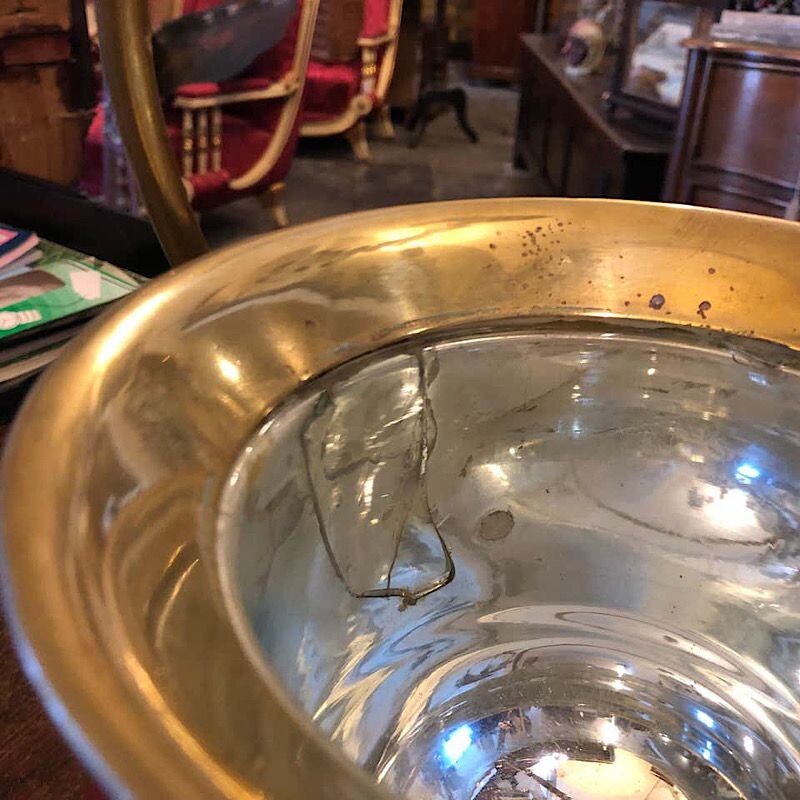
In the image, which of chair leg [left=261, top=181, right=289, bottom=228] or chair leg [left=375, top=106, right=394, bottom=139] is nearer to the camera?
chair leg [left=261, top=181, right=289, bottom=228]

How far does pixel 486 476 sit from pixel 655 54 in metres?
1.89

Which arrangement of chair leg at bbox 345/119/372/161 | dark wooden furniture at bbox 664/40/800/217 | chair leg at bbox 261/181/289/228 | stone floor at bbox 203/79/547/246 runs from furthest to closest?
chair leg at bbox 345/119/372/161 → stone floor at bbox 203/79/547/246 → chair leg at bbox 261/181/289/228 → dark wooden furniture at bbox 664/40/800/217

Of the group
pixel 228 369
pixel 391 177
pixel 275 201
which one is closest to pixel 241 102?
pixel 275 201

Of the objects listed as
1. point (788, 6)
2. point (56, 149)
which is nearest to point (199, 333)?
point (56, 149)

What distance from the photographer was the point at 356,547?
40cm

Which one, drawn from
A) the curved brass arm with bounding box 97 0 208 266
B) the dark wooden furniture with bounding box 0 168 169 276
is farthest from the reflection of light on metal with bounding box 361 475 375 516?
the dark wooden furniture with bounding box 0 168 169 276

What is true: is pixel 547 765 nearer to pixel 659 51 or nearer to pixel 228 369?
pixel 228 369

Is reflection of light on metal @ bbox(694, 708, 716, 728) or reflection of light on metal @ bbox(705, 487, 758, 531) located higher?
reflection of light on metal @ bbox(705, 487, 758, 531)

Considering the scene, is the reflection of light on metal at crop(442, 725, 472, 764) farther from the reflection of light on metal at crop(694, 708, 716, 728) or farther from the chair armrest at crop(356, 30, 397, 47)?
the chair armrest at crop(356, 30, 397, 47)

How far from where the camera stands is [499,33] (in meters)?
4.84

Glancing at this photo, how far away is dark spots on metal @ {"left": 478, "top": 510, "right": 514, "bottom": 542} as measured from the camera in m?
0.46

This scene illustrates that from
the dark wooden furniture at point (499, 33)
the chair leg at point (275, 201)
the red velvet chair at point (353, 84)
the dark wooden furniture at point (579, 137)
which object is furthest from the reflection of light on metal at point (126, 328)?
the dark wooden furniture at point (499, 33)

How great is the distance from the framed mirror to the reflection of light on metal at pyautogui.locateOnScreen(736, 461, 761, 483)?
1.68m

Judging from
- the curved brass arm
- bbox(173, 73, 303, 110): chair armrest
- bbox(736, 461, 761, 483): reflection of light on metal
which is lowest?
bbox(173, 73, 303, 110): chair armrest
